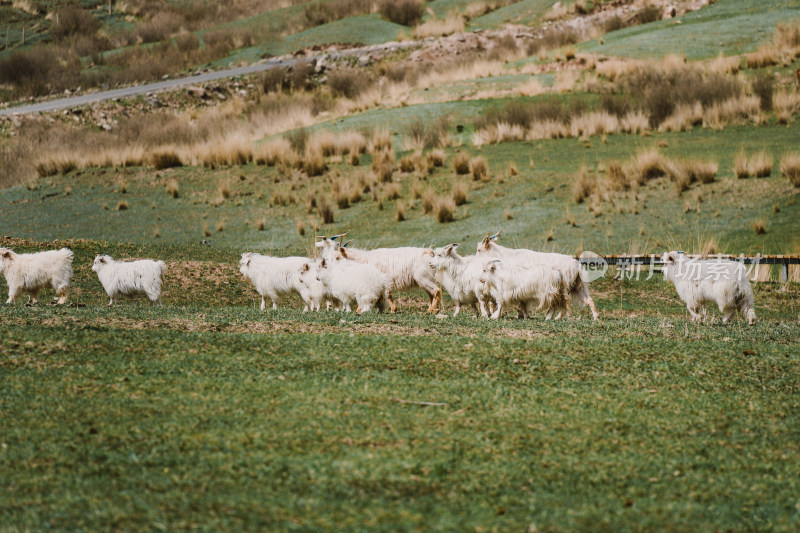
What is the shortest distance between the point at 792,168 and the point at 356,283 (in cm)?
1610

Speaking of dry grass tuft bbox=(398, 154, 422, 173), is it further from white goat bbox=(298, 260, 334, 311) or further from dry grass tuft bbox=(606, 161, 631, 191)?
white goat bbox=(298, 260, 334, 311)

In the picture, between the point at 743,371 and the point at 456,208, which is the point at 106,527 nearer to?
the point at 743,371

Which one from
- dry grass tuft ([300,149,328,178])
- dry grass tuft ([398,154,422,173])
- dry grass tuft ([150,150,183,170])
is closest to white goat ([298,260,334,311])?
dry grass tuft ([398,154,422,173])

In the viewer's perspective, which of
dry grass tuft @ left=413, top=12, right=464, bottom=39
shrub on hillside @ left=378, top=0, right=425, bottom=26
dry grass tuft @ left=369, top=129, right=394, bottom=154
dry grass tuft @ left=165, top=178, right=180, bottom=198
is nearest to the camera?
dry grass tuft @ left=165, top=178, right=180, bottom=198

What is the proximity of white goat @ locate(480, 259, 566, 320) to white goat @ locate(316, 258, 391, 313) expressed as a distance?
6.30ft

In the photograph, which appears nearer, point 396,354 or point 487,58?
point 396,354

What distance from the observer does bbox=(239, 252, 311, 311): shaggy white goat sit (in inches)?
690

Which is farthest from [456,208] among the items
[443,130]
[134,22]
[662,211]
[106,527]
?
[134,22]

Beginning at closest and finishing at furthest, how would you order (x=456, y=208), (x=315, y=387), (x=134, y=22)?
(x=315, y=387) < (x=456, y=208) < (x=134, y=22)

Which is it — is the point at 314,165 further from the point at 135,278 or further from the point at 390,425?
the point at 390,425

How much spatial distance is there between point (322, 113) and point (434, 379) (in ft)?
125

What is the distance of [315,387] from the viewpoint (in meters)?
9.55

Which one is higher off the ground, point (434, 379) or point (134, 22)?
point (134, 22)

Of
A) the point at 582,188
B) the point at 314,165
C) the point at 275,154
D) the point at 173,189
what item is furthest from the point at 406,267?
the point at 275,154
